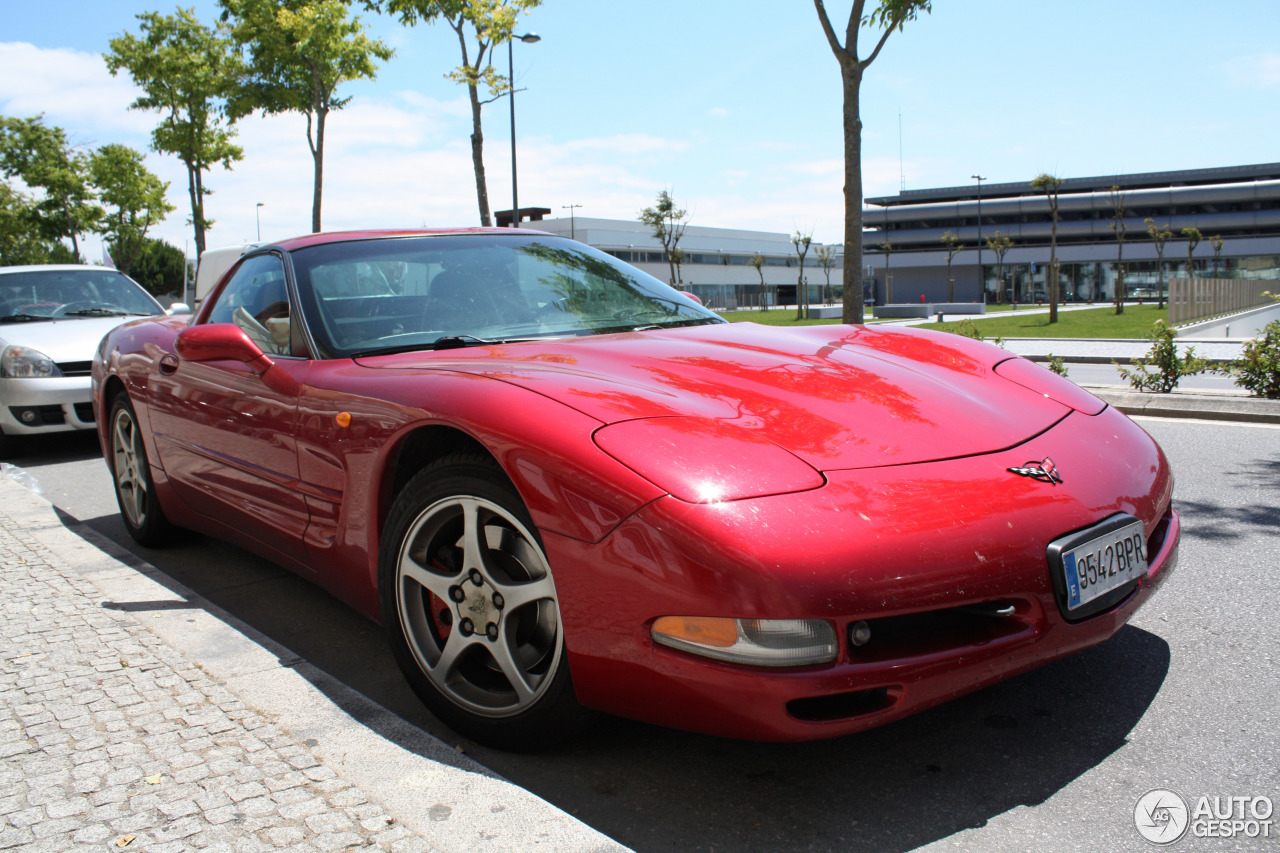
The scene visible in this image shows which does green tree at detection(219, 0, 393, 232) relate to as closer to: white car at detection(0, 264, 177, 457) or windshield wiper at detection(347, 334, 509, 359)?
white car at detection(0, 264, 177, 457)

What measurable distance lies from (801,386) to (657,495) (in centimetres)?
76

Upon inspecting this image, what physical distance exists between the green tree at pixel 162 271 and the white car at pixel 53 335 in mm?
64909

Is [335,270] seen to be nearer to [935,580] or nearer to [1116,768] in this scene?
[935,580]

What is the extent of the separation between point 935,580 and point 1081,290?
Answer: 8354 cm

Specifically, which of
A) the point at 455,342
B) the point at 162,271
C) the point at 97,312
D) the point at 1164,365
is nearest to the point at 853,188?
the point at 1164,365

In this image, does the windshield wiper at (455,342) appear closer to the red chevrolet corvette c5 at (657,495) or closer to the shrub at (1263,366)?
the red chevrolet corvette c5 at (657,495)

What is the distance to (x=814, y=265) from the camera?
99.8 meters

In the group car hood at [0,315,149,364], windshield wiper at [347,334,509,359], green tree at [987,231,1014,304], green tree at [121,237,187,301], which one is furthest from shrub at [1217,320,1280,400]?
green tree at [121,237,187,301]

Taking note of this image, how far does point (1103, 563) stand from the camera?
210 centimetres

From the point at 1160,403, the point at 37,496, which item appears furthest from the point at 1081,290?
the point at 37,496

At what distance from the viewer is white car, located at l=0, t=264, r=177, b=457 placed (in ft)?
24.9

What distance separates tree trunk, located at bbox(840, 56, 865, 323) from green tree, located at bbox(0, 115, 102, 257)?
3324cm

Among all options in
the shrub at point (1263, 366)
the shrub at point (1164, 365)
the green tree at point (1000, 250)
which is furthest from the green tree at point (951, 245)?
the shrub at point (1263, 366)

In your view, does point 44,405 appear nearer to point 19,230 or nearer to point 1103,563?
point 1103,563
